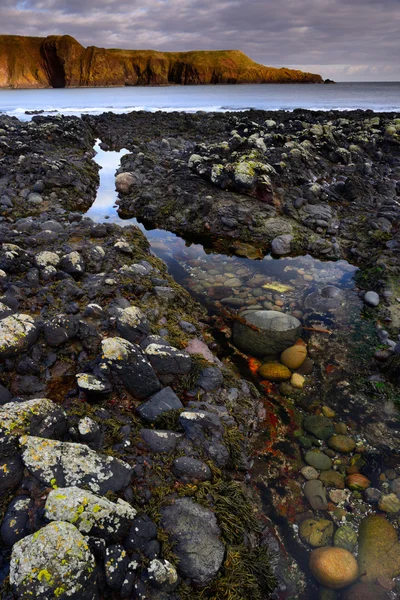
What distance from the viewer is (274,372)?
609cm

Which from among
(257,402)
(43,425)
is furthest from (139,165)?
(43,425)

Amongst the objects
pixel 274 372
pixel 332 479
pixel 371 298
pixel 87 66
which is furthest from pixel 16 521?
pixel 87 66

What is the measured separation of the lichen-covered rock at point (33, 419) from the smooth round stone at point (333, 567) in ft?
9.93

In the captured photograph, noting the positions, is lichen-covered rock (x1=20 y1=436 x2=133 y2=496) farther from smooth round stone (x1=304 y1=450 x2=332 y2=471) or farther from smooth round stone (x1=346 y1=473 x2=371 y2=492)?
smooth round stone (x1=346 y1=473 x2=371 y2=492)

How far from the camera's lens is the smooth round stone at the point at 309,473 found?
14.7 feet

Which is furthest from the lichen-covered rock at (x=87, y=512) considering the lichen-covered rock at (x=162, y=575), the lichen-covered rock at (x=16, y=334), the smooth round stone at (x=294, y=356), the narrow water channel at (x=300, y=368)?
the smooth round stone at (x=294, y=356)

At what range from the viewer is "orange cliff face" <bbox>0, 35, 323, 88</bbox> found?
155125 millimetres

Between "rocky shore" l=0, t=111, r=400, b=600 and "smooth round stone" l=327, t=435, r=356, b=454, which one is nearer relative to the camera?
"rocky shore" l=0, t=111, r=400, b=600

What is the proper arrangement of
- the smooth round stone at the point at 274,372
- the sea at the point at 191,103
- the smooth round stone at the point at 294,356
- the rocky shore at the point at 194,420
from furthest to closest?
the sea at the point at 191,103 → the smooth round stone at the point at 294,356 → the smooth round stone at the point at 274,372 → the rocky shore at the point at 194,420

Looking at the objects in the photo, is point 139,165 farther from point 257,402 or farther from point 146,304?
point 257,402

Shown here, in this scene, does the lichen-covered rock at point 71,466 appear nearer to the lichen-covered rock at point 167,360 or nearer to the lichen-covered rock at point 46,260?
the lichen-covered rock at point 167,360

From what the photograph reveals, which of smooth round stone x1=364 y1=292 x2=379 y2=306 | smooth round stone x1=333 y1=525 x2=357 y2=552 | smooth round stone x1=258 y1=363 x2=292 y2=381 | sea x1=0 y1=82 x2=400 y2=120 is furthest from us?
sea x1=0 y1=82 x2=400 y2=120

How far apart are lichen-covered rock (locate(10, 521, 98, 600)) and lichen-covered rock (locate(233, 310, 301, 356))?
4496mm

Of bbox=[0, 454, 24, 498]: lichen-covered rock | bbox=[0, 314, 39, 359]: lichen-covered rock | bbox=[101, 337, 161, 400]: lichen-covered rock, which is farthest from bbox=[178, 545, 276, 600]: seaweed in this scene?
bbox=[0, 314, 39, 359]: lichen-covered rock
